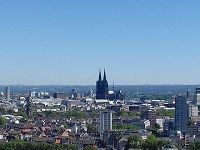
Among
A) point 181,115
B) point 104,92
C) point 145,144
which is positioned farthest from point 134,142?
point 104,92

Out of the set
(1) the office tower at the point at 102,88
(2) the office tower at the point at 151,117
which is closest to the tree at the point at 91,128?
(2) the office tower at the point at 151,117

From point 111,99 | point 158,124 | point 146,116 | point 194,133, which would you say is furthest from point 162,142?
point 111,99

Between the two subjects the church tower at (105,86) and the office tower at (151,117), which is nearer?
the office tower at (151,117)

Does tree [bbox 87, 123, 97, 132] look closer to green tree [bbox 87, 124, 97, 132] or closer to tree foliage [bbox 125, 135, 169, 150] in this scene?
green tree [bbox 87, 124, 97, 132]

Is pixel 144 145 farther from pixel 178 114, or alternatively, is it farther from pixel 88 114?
pixel 88 114

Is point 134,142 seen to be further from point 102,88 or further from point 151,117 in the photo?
point 102,88

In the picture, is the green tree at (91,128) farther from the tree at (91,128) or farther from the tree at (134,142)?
the tree at (134,142)

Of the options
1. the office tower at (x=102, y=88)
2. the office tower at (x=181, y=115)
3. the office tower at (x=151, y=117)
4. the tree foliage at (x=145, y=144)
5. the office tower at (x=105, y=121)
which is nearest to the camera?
the tree foliage at (x=145, y=144)

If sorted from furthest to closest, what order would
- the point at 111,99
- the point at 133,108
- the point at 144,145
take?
the point at 111,99
the point at 133,108
the point at 144,145
